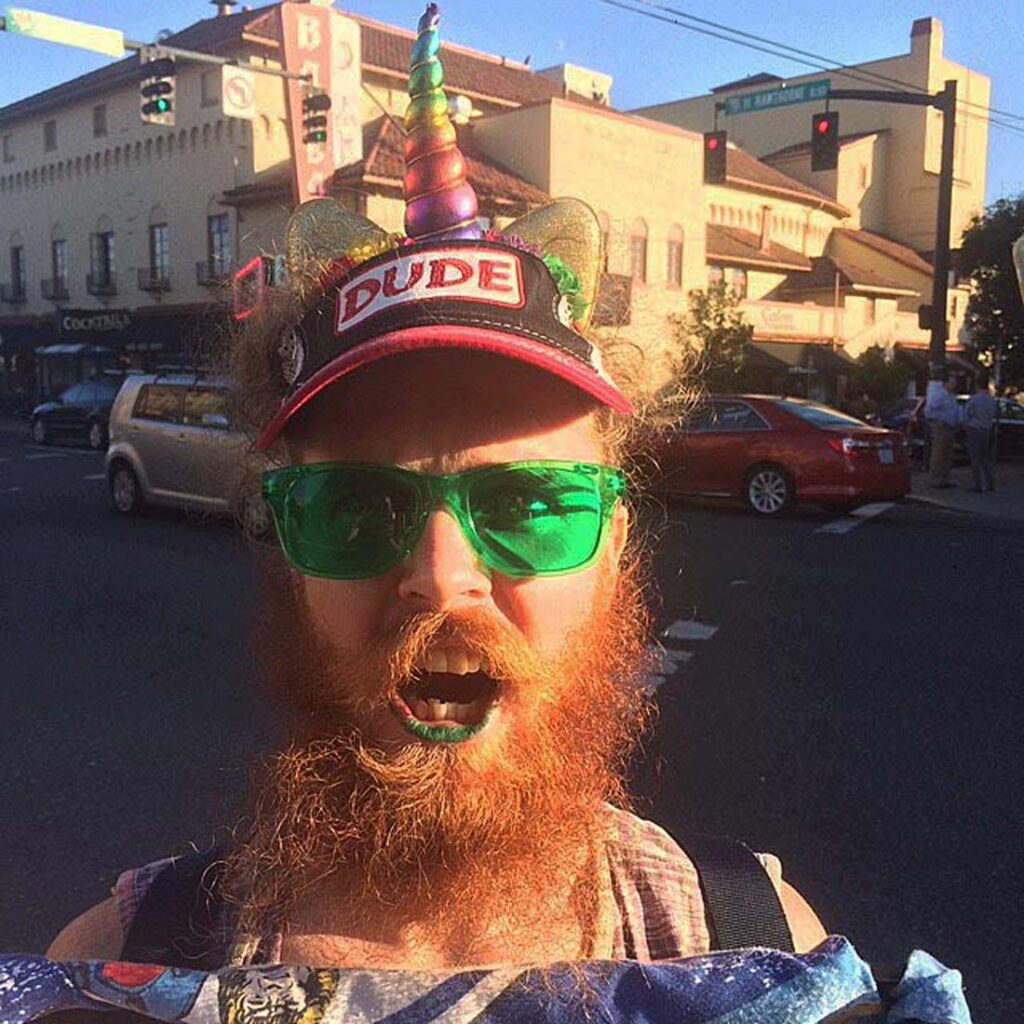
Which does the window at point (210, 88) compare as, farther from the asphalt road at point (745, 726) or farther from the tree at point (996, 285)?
the asphalt road at point (745, 726)

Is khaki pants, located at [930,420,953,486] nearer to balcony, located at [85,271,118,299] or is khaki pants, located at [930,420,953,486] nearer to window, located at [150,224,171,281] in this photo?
window, located at [150,224,171,281]

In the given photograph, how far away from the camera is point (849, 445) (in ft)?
38.2

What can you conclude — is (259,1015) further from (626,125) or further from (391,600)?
(626,125)

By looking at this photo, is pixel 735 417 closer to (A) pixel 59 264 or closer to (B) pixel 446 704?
(B) pixel 446 704

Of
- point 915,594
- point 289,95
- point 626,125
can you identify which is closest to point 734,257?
point 626,125

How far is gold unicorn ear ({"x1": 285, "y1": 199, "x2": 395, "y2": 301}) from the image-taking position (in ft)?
4.01

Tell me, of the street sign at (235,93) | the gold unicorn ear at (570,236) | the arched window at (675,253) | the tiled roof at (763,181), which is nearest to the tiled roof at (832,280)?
the tiled roof at (763,181)

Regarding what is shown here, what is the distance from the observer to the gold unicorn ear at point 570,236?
Result: 1263 mm

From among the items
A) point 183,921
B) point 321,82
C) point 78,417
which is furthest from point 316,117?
point 183,921

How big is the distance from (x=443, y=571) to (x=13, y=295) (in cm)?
4093

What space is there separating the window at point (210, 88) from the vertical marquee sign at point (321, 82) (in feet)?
23.8

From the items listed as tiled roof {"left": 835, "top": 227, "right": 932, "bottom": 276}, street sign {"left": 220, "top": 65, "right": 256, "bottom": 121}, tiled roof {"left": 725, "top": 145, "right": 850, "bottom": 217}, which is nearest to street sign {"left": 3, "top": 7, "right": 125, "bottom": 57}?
street sign {"left": 220, "top": 65, "right": 256, "bottom": 121}

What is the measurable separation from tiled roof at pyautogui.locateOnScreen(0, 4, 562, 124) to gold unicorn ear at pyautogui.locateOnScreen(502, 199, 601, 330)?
25.8 m

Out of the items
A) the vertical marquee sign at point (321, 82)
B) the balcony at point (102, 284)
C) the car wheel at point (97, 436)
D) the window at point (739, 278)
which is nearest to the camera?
the vertical marquee sign at point (321, 82)
